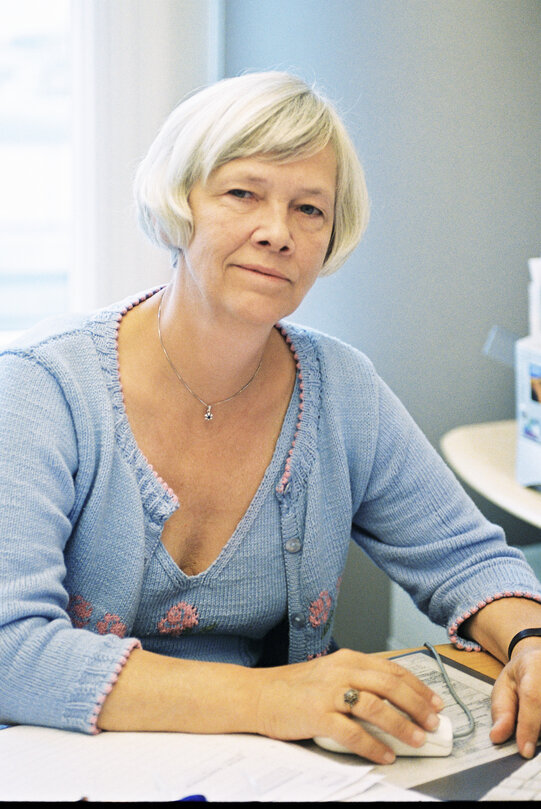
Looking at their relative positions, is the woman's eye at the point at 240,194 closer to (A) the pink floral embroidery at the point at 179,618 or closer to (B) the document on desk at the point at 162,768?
(A) the pink floral embroidery at the point at 179,618

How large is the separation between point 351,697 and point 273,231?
557 mm

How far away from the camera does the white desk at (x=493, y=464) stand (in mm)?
1613

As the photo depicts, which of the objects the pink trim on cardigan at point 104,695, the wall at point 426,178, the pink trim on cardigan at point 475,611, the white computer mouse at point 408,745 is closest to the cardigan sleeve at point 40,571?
the pink trim on cardigan at point 104,695

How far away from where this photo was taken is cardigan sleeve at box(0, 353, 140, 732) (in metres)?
0.87

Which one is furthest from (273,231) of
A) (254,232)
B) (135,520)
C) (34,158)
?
(34,158)

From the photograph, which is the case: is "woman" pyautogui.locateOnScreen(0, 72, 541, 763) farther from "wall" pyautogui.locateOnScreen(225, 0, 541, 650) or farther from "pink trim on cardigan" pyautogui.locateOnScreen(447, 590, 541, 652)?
"wall" pyautogui.locateOnScreen(225, 0, 541, 650)

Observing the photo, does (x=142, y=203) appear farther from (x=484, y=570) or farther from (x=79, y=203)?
(x=484, y=570)

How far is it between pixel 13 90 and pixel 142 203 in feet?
2.17

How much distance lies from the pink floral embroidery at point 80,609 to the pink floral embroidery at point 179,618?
97 millimetres

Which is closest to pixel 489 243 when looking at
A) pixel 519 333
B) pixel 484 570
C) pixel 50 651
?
pixel 519 333

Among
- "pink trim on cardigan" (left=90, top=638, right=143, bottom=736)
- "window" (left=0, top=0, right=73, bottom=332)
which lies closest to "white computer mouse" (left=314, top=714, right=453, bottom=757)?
"pink trim on cardigan" (left=90, top=638, right=143, bottom=736)

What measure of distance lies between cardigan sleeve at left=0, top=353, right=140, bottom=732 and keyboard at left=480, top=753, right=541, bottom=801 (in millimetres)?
383

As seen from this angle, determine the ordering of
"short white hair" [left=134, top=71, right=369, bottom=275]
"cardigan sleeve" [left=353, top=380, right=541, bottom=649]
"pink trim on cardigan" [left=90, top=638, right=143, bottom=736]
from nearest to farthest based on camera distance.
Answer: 1. "pink trim on cardigan" [left=90, top=638, right=143, bottom=736]
2. "short white hair" [left=134, top=71, right=369, bottom=275]
3. "cardigan sleeve" [left=353, top=380, right=541, bottom=649]

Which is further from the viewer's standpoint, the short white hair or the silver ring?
the short white hair
